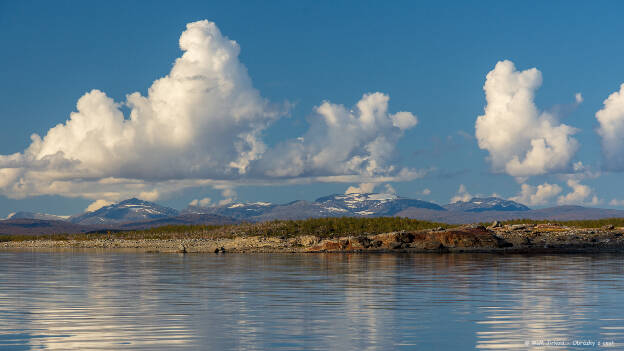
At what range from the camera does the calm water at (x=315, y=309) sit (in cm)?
2075

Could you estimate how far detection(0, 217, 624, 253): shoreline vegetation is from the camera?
2982 inches

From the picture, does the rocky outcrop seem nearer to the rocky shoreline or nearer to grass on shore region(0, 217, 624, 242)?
the rocky shoreline

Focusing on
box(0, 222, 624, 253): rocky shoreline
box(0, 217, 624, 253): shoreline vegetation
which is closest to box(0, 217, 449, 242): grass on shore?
box(0, 217, 624, 253): shoreline vegetation

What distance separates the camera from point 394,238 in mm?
76812

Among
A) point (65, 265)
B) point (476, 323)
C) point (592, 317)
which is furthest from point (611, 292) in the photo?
point (65, 265)

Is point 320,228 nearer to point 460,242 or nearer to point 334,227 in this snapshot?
point 334,227

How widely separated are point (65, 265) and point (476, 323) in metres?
40.5

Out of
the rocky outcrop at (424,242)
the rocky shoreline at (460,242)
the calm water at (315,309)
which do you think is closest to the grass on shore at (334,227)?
the rocky shoreline at (460,242)

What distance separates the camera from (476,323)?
23.7 m

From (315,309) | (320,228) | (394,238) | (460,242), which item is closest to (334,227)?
(320,228)

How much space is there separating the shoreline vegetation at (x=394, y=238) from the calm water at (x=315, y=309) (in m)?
28.0

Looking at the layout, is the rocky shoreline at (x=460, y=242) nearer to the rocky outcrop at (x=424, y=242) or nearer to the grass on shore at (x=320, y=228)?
the rocky outcrop at (x=424, y=242)

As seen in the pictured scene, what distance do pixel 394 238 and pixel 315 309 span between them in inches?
1970

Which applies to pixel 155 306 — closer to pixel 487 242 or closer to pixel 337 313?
pixel 337 313
